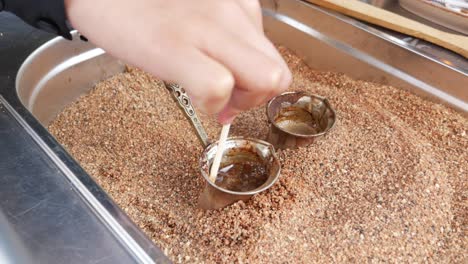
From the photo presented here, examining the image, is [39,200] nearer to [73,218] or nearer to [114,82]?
[73,218]

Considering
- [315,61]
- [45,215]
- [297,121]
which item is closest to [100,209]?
[45,215]

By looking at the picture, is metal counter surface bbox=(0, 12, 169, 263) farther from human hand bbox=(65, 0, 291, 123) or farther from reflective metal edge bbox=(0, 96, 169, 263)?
human hand bbox=(65, 0, 291, 123)

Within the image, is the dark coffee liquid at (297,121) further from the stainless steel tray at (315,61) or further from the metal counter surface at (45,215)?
the metal counter surface at (45,215)

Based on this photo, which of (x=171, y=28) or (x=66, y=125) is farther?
(x=66, y=125)

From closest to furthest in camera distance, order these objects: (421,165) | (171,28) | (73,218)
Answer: (171,28) → (73,218) → (421,165)

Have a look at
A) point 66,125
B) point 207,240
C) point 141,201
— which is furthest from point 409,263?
point 66,125

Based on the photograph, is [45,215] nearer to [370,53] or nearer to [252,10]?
[252,10]

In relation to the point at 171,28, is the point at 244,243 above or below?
below
